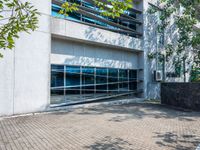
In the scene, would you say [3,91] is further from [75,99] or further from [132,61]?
[132,61]

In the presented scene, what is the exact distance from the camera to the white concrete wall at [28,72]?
9.21 m

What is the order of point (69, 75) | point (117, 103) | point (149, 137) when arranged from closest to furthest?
point (149, 137) → point (69, 75) → point (117, 103)

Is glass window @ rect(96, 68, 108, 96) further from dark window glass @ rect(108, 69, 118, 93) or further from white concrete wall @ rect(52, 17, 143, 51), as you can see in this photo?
white concrete wall @ rect(52, 17, 143, 51)

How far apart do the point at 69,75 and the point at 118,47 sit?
19.0 ft

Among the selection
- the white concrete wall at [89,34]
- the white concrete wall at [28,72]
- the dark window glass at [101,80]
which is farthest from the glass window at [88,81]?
the white concrete wall at [28,72]

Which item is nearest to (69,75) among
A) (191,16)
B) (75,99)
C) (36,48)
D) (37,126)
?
(75,99)

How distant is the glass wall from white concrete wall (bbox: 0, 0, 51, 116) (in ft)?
3.64

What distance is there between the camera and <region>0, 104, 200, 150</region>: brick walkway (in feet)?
18.1

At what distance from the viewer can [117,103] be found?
49.9ft

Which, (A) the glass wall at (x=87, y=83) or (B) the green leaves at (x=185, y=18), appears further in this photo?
(B) the green leaves at (x=185, y=18)

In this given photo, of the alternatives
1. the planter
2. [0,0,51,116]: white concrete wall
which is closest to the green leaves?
the planter

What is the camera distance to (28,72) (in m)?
9.95

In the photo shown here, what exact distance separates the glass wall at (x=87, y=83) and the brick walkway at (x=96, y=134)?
3.23 m

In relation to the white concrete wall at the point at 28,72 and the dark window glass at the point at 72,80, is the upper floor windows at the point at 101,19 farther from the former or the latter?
the dark window glass at the point at 72,80
